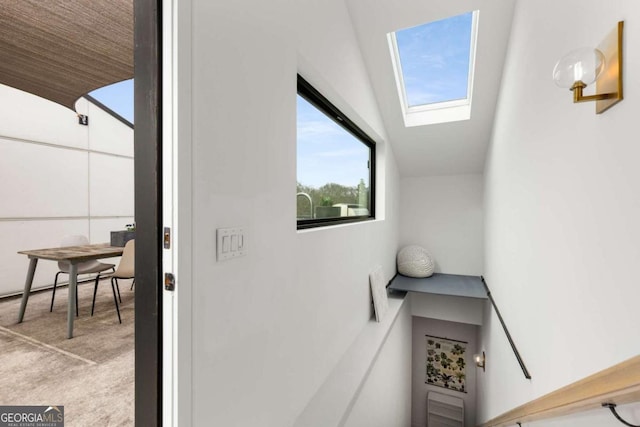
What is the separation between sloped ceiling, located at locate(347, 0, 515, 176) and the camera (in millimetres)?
2180

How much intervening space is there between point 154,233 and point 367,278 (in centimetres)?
224

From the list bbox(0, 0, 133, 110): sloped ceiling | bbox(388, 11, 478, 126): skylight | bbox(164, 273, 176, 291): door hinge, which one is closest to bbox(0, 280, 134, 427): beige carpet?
bbox(164, 273, 176, 291): door hinge

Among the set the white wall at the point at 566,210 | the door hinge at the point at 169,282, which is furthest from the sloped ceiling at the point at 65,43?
the white wall at the point at 566,210

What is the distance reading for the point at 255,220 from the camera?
118 cm

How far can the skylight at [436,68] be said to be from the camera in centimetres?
255

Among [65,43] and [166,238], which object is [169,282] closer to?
[166,238]

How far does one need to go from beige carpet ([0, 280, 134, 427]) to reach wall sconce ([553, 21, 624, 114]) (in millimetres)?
2120

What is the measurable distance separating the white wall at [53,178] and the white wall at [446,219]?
14.2ft

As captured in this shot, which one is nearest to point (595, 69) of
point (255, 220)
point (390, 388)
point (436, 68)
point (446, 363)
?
point (255, 220)

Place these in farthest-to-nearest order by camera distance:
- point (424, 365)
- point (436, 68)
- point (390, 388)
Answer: point (424, 365) → point (390, 388) → point (436, 68)

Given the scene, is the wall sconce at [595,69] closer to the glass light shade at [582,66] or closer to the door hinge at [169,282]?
the glass light shade at [582,66]

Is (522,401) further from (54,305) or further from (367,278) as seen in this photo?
(54,305)

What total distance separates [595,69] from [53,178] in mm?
5010

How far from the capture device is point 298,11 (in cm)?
151
